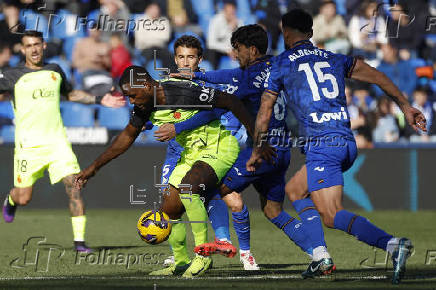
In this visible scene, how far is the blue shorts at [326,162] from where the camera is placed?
7.05 metres

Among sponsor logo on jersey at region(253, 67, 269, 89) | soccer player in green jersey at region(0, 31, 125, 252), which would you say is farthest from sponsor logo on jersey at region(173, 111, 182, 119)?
soccer player in green jersey at region(0, 31, 125, 252)

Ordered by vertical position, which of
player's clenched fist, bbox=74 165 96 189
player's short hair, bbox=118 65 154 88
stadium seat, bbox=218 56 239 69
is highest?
stadium seat, bbox=218 56 239 69

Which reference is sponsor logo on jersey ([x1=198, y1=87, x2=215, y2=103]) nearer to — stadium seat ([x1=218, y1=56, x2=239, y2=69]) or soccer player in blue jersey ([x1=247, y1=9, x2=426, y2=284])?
soccer player in blue jersey ([x1=247, y1=9, x2=426, y2=284])

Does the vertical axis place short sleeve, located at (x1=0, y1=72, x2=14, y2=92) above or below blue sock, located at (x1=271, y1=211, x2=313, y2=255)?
above

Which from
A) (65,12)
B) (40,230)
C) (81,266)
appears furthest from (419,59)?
(81,266)

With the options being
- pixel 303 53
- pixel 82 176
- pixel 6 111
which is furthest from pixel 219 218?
pixel 6 111

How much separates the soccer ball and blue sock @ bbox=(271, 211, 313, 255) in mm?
1125

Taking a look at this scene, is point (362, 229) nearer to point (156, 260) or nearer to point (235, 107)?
point (235, 107)

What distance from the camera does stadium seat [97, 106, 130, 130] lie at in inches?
671

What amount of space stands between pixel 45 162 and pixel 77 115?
616cm

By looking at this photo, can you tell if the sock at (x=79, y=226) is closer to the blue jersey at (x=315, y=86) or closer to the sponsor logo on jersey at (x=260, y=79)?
the sponsor logo on jersey at (x=260, y=79)

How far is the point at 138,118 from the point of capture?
7.68m

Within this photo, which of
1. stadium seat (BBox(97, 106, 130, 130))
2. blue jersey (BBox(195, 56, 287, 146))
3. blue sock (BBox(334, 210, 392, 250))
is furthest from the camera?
stadium seat (BBox(97, 106, 130, 130))

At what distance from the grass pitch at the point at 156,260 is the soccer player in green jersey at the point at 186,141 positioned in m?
0.58
